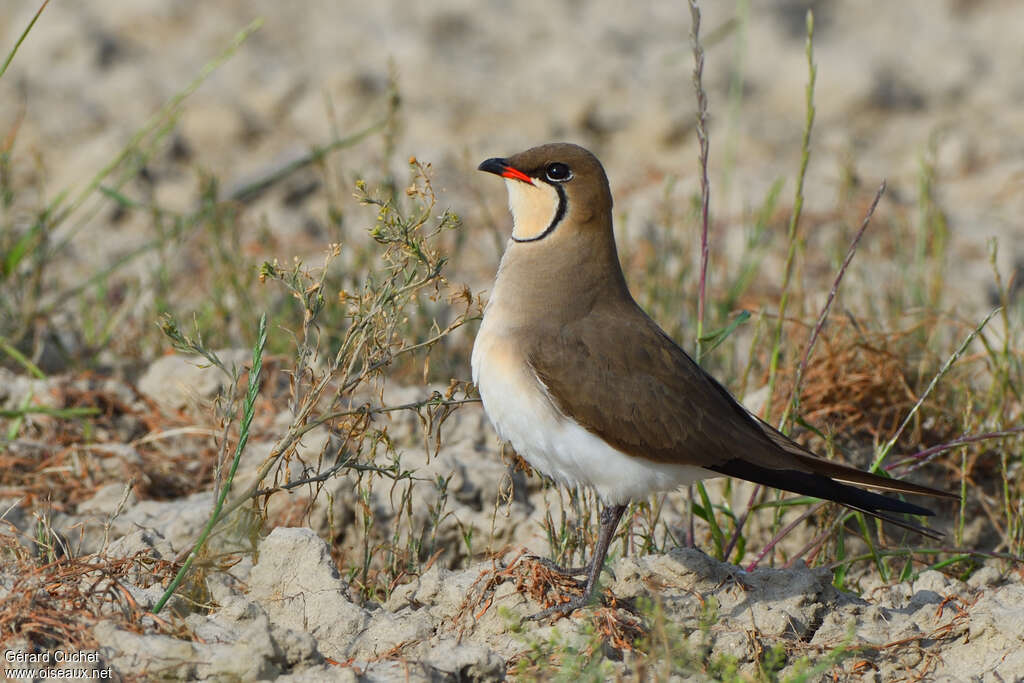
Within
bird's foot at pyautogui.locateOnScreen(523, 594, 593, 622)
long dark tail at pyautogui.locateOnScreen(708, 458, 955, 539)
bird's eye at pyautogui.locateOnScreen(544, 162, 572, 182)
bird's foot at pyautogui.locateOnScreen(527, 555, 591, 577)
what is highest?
bird's eye at pyautogui.locateOnScreen(544, 162, 572, 182)

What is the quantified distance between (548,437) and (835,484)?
2.38ft

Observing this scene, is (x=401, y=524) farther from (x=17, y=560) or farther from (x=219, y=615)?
(x=17, y=560)

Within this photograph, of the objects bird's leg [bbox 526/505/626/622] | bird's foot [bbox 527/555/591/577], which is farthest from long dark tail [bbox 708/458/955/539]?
bird's foot [bbox 527/555/591/577]

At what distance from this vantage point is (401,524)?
153 inches

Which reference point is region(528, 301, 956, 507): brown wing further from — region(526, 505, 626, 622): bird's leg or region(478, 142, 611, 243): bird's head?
region(478, 142, 611, 243): bird's head

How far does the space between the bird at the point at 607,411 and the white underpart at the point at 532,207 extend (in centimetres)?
10

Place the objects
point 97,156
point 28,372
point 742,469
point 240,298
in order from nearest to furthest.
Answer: point 742,469
point 28,372
point 240,298
point 97,156

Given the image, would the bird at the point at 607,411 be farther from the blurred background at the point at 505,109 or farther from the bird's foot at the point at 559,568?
the blurred background at the point at 505,109

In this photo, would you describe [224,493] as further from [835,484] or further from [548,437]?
[835,484]

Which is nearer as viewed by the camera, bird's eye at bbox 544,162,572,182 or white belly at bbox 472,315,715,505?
white belly at bbox 472,315,715,505

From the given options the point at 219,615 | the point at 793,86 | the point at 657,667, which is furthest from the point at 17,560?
the point at 793,86

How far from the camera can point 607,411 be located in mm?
3164

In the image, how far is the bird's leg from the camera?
3.06 metres

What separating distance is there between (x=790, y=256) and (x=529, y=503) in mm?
1172
